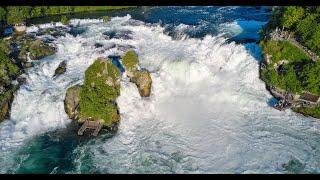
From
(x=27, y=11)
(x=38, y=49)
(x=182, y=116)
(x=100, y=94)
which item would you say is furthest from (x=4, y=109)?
(x=27, y=11)

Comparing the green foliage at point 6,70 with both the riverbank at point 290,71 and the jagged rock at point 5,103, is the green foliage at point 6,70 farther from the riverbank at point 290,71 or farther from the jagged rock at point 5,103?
the riverbank at point 290,71

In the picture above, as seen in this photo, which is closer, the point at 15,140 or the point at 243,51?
the point at 15,140

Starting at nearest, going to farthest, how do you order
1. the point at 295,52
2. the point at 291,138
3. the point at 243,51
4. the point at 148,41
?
the point at 291,138 < the point at 295,52 < the point at 243,51 < the point at 148,41

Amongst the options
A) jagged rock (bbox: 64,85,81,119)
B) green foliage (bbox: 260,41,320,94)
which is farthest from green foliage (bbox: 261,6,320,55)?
jagged rock (bbox: 64,85,81,119)

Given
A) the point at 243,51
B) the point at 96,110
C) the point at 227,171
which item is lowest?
the point at 227,171

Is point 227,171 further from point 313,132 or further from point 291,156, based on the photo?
point 313,132

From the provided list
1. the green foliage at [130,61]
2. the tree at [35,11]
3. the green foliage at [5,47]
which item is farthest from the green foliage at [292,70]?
the tree at [35,11]
